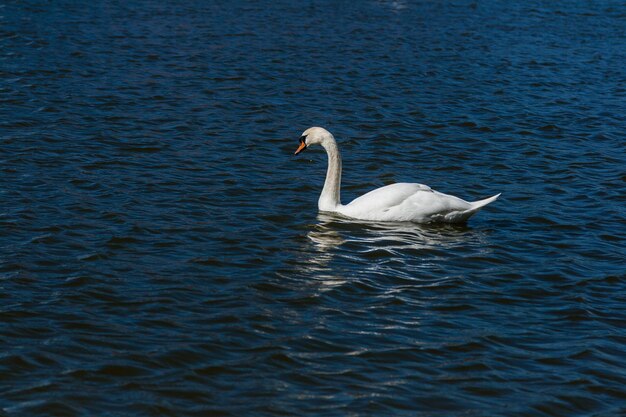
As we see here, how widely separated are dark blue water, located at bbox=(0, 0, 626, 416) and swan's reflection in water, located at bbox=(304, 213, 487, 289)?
0.14ft

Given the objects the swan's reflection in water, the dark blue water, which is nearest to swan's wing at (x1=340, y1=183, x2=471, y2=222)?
the swan's reflection in water

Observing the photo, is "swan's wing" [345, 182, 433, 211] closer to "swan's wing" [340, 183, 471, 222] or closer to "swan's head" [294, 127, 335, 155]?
"swan's wing" [340, 183, 471, 222]

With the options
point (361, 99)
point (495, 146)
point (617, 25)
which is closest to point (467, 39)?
point (617, 25)

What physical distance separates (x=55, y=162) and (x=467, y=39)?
1638 centimetres

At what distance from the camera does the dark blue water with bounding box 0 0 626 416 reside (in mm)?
8859

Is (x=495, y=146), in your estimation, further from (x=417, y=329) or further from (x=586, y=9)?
(x=586, y=9)

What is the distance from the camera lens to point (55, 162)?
1548cm

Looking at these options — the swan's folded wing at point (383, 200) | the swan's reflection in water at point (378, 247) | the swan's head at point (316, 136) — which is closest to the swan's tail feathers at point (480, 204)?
the swan's reflection in water at point (378, 247)

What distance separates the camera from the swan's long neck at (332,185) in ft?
45.9

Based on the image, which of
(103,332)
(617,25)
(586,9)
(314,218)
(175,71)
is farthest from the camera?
(586,9)

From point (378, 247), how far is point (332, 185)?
5.57ft

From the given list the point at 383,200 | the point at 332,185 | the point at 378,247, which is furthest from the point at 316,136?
the point at 378,247

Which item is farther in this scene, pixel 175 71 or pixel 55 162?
pixel 175 71

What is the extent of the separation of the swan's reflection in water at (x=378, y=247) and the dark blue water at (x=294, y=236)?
4 centimetres
